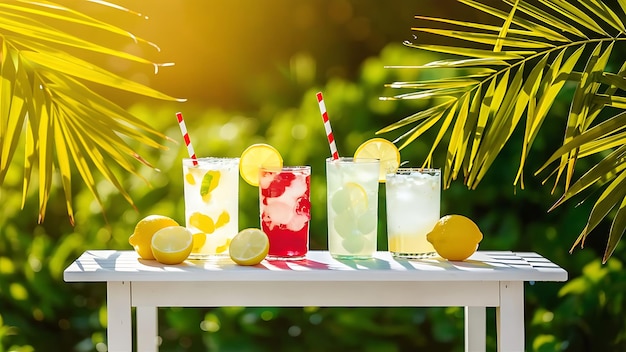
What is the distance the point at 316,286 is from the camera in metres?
1.75

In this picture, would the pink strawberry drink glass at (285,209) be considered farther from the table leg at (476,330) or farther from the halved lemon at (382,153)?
the table leg at (476,330)

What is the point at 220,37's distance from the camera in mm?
2979

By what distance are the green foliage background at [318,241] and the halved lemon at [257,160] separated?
19.1 inches

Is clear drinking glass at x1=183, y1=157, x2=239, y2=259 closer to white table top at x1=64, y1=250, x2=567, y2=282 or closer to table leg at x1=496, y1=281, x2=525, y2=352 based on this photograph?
white table top at x1=64, y1=250, x2=567, y2=282

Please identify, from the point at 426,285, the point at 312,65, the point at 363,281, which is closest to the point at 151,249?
the point at 363,281

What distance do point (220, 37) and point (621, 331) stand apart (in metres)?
1.45

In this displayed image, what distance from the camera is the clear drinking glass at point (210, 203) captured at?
186 cm

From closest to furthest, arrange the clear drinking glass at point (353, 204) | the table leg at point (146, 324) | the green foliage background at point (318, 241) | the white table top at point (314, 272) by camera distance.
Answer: the white table top at point (314, 272)
the clear drinking glass at point (353, 204)
the table leg at point (146, 324)
the green foliage background at point (318, 241)

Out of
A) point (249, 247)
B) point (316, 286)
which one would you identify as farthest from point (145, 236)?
point (316, 286)

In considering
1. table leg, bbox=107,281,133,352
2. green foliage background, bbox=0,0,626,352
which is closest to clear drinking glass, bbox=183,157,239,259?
table leg, bbox=107,281,133,352

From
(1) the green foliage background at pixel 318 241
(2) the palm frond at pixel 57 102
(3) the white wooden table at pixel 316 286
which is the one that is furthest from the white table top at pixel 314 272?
(1) the green foliage background at pixel 318 241

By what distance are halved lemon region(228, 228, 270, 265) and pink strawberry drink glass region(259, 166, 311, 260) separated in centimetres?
7

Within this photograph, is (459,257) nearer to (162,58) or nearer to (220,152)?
(220,152)

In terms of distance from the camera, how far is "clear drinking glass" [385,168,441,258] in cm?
185
